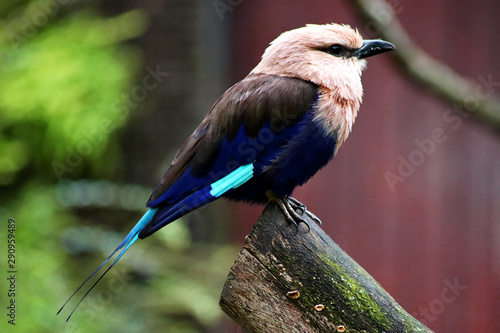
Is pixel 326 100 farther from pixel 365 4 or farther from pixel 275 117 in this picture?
pixel 365 4

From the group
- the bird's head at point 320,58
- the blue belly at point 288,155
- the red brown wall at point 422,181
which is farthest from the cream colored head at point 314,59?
the red brown wall at point 422,181

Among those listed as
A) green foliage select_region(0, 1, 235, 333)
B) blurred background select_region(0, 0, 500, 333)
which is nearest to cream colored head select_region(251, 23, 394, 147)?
blurred background select_region(0, 0, 500, 333)

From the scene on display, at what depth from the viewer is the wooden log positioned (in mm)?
1951

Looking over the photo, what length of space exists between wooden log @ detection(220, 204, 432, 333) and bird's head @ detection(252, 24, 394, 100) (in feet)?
2.88

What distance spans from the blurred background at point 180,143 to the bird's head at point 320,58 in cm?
150

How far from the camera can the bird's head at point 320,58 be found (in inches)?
107

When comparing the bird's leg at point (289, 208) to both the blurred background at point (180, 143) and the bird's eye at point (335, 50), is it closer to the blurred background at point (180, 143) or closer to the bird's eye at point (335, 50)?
the bird's eye at point (335, 50)

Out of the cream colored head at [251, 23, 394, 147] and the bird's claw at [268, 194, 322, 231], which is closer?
the bird's claw at [268, 194, 322, 231]

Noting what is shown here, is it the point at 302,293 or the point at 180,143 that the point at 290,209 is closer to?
the point at 302,293

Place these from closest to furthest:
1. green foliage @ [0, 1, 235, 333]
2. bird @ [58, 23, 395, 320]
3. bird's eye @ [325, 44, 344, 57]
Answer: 1. bird @ [58, 23, 395, 320]
2. bird's eye @ [325, 44, 344, 57]
3. green foliage @ [0, 1, 235, 333]

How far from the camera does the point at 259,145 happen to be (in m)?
2.60

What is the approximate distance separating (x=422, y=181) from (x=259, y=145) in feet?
8.38

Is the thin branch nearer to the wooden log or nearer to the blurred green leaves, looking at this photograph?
the blurred green leaves

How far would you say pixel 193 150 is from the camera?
8.55 feet
